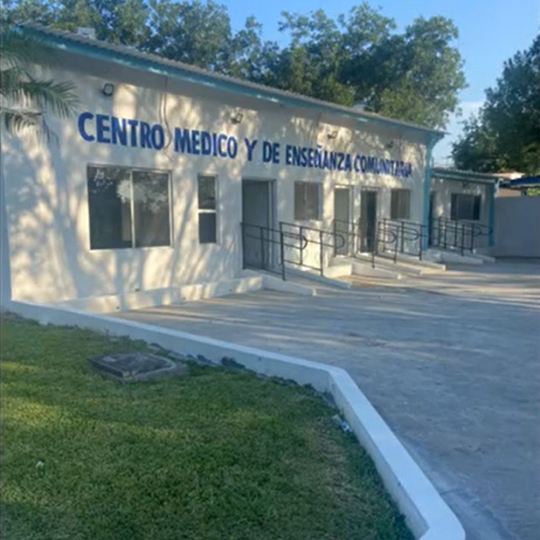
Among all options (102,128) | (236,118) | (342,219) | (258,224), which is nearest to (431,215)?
(342,219)

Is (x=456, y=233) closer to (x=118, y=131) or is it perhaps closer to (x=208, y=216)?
(x=208, y=216)

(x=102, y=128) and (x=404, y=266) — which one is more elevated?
(x=102, y=128)

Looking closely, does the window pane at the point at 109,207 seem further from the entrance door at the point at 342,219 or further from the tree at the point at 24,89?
the entrance door at the point at 342,219

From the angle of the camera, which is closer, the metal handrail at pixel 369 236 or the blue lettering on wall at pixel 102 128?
the blue lettering on wall at pixel 102 128

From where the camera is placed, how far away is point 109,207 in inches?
368

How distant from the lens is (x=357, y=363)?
5891mm

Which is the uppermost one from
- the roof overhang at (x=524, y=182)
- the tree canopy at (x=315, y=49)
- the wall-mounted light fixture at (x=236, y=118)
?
the tree canopy at (x=315, y=49)

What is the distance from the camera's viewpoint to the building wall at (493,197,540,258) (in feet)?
69.4

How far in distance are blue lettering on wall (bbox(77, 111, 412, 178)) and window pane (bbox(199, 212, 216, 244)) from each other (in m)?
1.18

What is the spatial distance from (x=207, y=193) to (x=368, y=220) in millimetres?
6231

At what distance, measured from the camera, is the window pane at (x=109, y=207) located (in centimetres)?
914

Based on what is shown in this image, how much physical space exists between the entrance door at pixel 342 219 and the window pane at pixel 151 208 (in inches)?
228

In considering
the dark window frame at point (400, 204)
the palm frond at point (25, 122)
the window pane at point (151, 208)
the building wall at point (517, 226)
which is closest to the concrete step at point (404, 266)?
the dark window frame at point (400, 204)

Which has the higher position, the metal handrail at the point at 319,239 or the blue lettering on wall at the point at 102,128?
the blue lettering on wall at the point at 102,128
